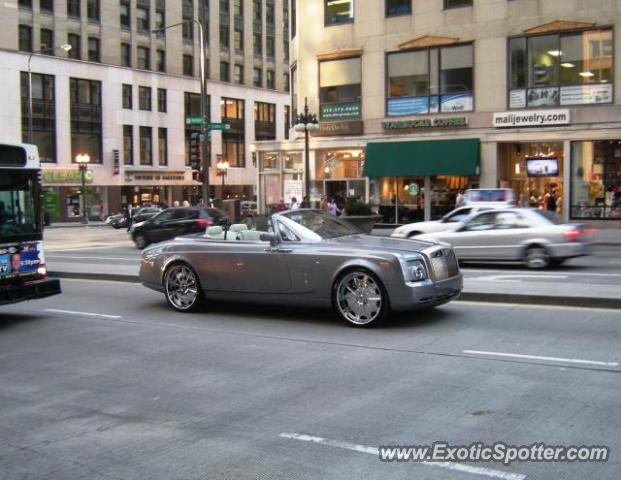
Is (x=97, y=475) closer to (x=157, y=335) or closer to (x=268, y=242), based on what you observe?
(x=157, y=335)

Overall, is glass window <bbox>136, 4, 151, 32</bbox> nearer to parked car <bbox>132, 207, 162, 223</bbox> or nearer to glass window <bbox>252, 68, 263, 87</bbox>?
glass window <bbox>252, 68, 263, 87</bbox>

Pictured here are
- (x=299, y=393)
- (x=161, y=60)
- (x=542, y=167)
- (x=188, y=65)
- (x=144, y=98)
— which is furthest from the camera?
(x=188, y=65)

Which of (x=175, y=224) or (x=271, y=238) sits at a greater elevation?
(x=271, y=238)

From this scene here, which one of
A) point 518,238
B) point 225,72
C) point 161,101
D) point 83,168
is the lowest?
point 518,238

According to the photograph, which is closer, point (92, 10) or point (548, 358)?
point (548, 358)

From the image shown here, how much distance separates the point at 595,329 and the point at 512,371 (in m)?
2.37

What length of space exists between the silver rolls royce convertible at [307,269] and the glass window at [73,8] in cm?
5100

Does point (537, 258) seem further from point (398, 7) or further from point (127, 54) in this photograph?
point (127, 54)

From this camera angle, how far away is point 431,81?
31703mm

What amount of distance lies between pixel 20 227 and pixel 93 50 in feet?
171

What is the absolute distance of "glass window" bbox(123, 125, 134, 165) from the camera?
60.2 m

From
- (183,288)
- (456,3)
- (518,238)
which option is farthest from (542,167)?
(183,288)

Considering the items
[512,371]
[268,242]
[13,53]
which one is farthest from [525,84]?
[13,53]
